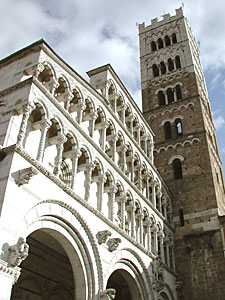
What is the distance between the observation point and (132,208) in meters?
15.5

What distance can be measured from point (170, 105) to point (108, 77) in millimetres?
10109

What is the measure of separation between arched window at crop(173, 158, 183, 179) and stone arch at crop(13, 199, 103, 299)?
40.6 ft

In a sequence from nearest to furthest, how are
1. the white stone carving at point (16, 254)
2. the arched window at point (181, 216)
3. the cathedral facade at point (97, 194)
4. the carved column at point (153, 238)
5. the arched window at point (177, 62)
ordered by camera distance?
the white stone carving at point (16, 254) < the cathedral facade at point (97, 194) < the carved column at point (153, 238) < the arched window at point (181, 216) < the arched window at point (177, 62)

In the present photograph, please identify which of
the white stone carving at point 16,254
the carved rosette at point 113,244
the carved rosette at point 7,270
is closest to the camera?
the carved rosette at point 7,270

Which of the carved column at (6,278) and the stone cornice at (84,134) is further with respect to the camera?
the stone cornice at (84,134)

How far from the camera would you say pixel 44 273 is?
14.8m

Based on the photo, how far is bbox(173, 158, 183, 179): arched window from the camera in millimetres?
22913

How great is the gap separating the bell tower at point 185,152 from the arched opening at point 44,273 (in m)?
6.28

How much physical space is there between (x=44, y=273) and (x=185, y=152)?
1246cm

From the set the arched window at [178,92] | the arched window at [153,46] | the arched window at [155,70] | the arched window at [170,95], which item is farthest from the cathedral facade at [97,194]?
the arched window at [153,46]

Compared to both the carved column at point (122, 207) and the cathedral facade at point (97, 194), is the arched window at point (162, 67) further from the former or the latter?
the carved column at point (122, 207)

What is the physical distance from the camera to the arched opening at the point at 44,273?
13.8 meters

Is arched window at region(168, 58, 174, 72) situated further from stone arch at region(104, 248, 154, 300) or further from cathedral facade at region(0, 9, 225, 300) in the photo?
stone arch at region(104, 248, 154, 300)

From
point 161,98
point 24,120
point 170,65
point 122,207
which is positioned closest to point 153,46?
point 170,65
